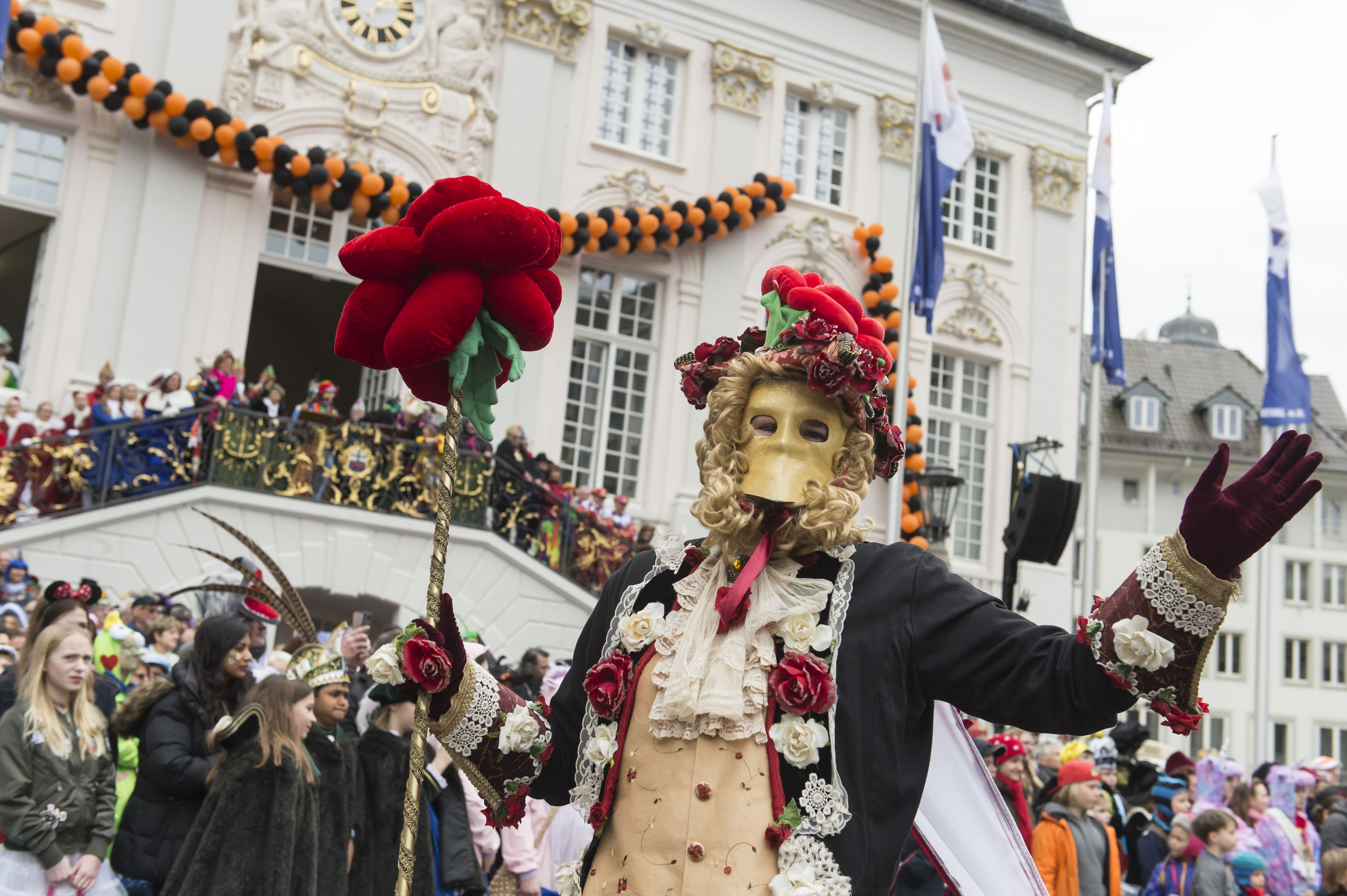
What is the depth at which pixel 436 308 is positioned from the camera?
10.1 feet

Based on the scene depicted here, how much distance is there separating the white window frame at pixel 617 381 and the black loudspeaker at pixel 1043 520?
274 inches

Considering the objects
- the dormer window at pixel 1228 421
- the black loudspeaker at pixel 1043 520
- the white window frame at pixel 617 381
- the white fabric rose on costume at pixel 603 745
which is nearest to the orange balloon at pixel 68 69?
the white window frame at pixel 617 381

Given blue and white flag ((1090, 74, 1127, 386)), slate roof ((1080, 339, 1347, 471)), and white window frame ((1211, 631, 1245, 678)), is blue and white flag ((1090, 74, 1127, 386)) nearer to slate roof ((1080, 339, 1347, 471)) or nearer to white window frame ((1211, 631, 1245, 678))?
slate roof ((1080, 339, 1347, 471))

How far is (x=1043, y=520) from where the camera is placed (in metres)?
11.5

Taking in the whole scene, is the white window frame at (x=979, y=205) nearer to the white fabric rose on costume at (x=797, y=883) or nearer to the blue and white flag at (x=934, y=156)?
the blue and white flag at (x=934, y=156)

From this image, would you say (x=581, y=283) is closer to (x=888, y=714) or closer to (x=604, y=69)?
(x=604, y=69)

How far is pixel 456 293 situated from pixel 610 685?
989 millimetres

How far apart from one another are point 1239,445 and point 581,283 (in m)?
28.0

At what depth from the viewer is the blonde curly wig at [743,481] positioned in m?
3.10

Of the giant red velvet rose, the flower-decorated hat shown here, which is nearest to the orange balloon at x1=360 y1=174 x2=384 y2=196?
the flower-decorated hat

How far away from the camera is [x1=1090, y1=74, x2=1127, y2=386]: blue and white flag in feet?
57.7

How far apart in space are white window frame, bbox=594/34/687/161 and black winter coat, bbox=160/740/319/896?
13810 mm

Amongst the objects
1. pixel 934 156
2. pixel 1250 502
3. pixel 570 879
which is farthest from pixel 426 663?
pixel 934 156

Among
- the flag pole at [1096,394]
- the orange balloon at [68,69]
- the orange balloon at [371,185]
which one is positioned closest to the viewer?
the orange balloon at [68,69]
